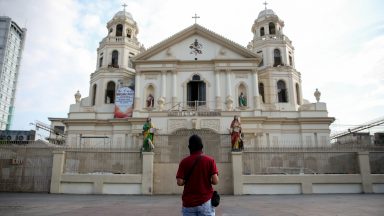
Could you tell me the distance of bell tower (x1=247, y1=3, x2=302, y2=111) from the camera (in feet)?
108

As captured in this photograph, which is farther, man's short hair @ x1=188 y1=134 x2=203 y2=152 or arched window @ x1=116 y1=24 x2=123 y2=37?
arched window @ x1=116 y1=24 x2=123 y2=37

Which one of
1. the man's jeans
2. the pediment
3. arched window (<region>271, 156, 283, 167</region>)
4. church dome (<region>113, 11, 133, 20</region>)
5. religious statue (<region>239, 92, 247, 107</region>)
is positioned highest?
church dome (<region>113, 11, 133, 20</region>)

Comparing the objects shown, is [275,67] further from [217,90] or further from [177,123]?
[177,123]

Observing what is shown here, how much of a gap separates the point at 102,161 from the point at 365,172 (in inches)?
519

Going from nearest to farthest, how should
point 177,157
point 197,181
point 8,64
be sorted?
1. point 197,181
2. point 177,157
3. point 8,64

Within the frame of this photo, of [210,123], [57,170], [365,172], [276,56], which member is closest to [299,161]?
[365,172]

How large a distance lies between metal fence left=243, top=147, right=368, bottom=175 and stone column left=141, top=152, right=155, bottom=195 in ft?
15.3

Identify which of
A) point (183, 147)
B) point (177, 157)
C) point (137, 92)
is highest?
point (137, 92)

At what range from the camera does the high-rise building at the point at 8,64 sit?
3081 inches

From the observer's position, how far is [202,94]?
30984mm

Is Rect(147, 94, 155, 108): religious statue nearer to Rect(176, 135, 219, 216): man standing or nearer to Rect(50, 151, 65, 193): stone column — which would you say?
Rect(50, 151, 65, 193): stone column

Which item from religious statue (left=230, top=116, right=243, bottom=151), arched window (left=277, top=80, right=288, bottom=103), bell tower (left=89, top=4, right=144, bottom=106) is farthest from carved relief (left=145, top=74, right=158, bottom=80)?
religious statue (left=230, top=116, right=243, bottom=151)

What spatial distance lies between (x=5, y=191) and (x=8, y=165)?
130cm

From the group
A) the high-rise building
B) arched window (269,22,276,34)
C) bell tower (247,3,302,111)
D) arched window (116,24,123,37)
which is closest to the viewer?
bell tower (247,3,302,111)
